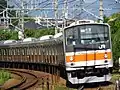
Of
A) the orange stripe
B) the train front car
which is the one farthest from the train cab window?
the orange stripe

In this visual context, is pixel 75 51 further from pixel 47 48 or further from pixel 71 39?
pixel 47 48

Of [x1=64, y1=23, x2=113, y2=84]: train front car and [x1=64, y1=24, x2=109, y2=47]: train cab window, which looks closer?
[x1=64, y1=23, x2=113, y2=84]: train front car

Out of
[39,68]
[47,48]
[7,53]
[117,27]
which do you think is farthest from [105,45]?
[7,53]

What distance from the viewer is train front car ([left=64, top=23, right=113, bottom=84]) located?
15.5m

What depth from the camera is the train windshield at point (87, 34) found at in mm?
15773

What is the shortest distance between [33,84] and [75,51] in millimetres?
3516

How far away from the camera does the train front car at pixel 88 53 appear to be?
15.5 m

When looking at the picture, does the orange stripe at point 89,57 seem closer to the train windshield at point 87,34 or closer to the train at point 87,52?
the train at point 87,52

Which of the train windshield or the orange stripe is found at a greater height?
the train windshield

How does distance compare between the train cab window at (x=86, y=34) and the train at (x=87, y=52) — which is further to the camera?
the train cab window at (x=86, y=34)

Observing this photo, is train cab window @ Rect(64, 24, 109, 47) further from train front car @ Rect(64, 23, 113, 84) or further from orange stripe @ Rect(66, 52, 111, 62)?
orange stripe @ Rect(66, 52, 111, 62)

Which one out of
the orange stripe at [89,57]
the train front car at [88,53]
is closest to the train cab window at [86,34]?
the train front car at [88,53]

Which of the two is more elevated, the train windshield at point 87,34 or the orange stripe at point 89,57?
the train windshield at point 87,34

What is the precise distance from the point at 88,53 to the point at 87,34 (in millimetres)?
796
